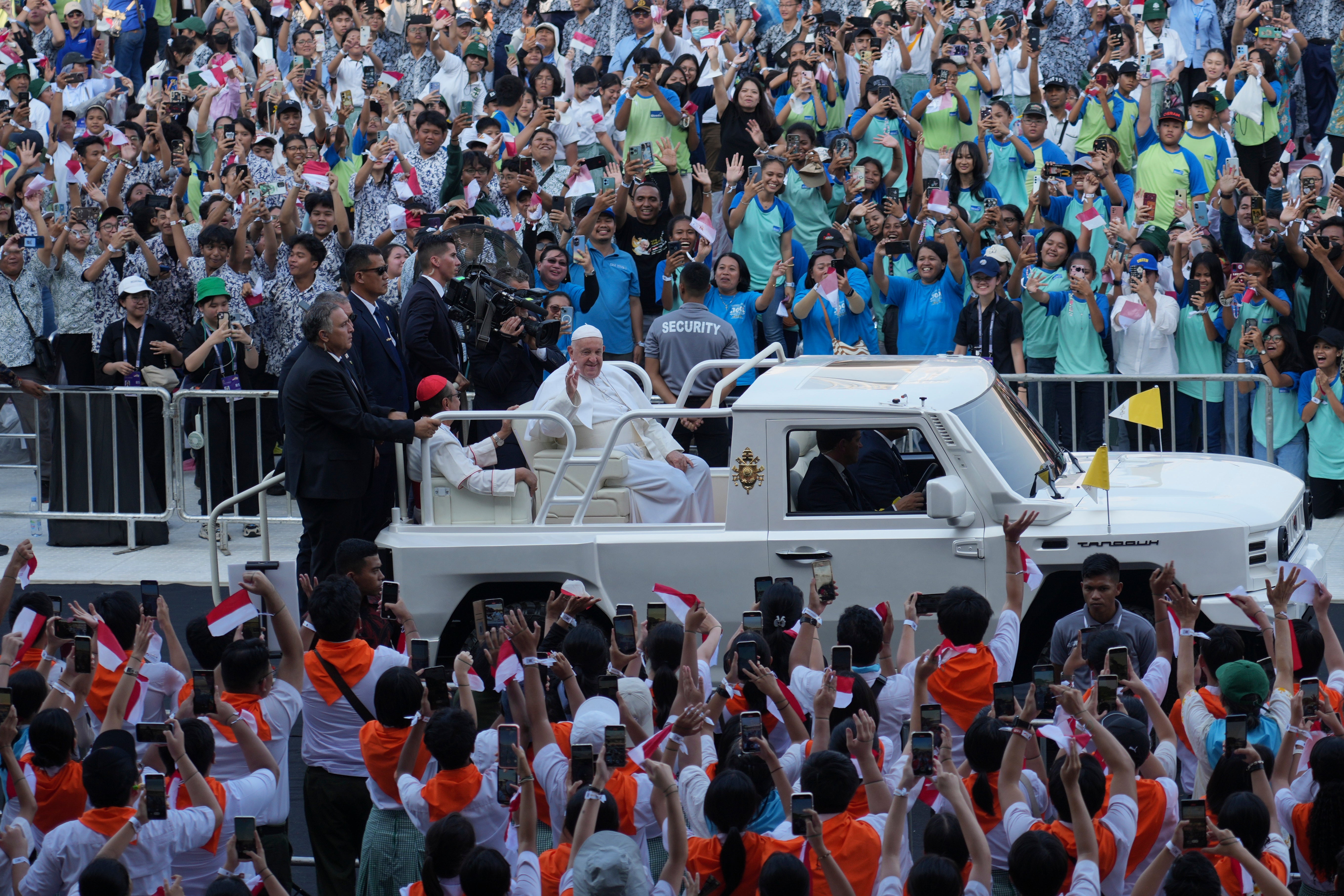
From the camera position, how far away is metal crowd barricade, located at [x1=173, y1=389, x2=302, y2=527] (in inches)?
447

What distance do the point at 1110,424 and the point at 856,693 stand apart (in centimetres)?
684

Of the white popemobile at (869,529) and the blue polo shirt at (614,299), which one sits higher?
the blue polo shirt at (614,299)

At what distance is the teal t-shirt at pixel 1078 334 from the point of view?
12039mm

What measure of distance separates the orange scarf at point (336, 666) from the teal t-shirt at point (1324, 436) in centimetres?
804

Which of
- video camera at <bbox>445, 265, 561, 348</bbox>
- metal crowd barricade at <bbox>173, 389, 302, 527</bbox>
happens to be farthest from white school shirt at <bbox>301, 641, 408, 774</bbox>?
metal crowd barricade at <bbox>173, 389, 302, 527</bbox>

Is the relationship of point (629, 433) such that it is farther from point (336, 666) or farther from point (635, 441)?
point (336, 666)

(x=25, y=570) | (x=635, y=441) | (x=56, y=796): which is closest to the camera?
(x=56, y=796)

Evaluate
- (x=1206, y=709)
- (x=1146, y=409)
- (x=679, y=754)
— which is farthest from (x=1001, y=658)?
(x=1146, y=409)

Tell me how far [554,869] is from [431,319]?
555cm

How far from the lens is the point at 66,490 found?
481 inches

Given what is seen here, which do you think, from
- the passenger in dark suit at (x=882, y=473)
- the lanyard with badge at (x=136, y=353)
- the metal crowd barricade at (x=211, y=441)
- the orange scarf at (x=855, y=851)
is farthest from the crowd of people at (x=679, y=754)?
the lanyard with badge at (x=136, y=353)

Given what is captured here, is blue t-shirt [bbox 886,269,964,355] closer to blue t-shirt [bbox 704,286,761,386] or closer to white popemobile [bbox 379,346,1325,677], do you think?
blue t-shirt [bbox 704,286,761,386]

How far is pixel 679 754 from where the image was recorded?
16.7 ft

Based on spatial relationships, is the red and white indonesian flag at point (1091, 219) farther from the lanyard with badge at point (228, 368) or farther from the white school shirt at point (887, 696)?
the white school shirt at point (887, 696)
